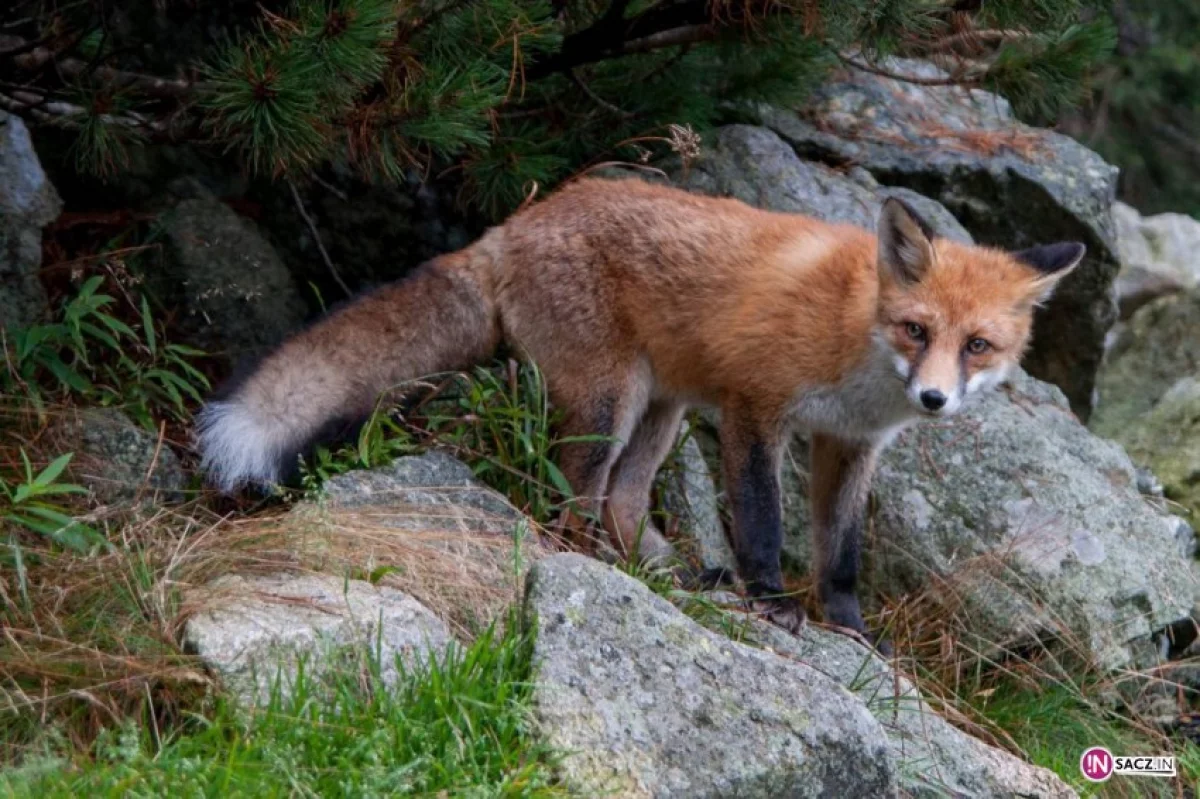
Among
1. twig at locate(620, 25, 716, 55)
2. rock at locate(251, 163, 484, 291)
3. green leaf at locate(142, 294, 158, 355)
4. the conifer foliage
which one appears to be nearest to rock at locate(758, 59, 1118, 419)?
the conifer foliage

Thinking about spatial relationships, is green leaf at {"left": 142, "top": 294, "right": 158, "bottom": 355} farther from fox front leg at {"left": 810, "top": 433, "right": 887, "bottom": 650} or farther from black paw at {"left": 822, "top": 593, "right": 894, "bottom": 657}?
black paw at {"left": 822, "top": 593, "right": 894, "bottom": 657}

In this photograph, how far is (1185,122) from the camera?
40.4ft

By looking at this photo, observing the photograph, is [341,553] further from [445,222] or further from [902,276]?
[445,222]

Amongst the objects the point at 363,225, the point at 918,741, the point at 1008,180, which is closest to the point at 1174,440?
the point at 1008,180

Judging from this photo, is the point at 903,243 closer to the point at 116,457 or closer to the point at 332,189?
the point at 332,189

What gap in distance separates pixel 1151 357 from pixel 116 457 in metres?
5.94

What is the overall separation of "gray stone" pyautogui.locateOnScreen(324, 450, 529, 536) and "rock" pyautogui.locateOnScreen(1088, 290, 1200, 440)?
441cm

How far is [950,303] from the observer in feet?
16.5

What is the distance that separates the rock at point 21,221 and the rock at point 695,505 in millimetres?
2623

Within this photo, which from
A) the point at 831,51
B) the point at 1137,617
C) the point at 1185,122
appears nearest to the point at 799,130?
the point at 831,51

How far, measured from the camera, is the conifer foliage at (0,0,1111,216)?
454 cm

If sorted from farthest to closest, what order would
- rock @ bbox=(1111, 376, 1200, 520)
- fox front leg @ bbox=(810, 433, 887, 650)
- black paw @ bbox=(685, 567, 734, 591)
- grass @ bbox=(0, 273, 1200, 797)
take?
rock @ bbox=(1111, 376, 1200, 520), fox front leg @ bbox=(810, 433, 887, 650), black paw @ bbox=(685, 567, 734, 591), grass @ bbox=(0, 273, 1200, 797)

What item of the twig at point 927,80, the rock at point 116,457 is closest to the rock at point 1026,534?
the twig at point 927,80

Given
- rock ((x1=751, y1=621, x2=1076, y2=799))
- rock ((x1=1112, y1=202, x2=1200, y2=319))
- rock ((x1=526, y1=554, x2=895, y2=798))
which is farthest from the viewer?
rock ((x1=1112, y1=202, x2=1200, y2=319))
